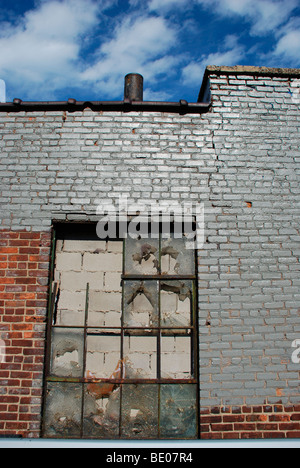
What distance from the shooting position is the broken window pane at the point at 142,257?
3.88 meters

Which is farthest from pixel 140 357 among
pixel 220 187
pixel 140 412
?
pixel 220 187

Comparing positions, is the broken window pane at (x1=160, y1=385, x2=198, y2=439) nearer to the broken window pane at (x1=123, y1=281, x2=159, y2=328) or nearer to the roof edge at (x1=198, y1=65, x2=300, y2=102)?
the broken window pane at (x1=123, y1=281, x2=159, y2=328)

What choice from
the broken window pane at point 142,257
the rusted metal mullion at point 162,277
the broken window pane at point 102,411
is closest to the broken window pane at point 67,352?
the broken window pane at point 102,411

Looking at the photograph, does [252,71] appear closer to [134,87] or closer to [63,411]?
[134,87]

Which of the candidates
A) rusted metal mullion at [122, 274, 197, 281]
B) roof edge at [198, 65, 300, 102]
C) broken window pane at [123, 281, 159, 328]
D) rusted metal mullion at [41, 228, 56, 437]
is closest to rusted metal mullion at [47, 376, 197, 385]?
rusted metal mullion at [41, 228, 56, 437]

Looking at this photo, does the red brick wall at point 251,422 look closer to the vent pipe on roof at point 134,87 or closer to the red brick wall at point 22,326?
the red brick wall at point 22,326

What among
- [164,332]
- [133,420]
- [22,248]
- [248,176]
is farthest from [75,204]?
[133,420]

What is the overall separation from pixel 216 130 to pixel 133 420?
318 centimetres

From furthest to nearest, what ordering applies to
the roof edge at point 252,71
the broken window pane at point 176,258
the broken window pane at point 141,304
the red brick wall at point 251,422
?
1. the roof edge at point 252,71
2. the broken window pane at point 176,258
3. the broken window pane at point 141,304
4. the red brick wall at point 251,422

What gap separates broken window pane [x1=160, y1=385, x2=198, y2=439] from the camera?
3.51 meters

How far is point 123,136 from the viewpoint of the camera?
4.05 m

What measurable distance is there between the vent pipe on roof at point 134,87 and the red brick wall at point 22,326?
2.26m

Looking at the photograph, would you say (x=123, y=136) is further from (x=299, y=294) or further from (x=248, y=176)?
(x=299, y=294)
